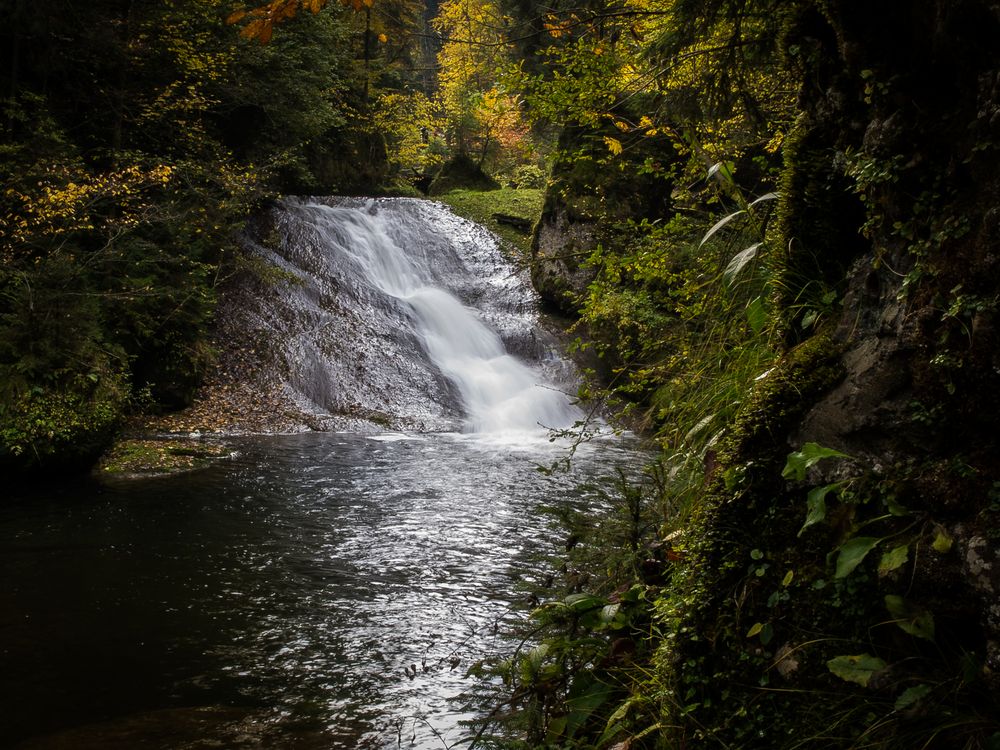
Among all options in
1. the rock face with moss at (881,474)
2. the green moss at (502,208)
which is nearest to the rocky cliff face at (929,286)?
the rock face with moss at (881,474)

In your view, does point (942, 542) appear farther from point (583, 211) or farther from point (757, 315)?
point (583, 211)

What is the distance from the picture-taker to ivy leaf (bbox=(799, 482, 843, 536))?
214cm

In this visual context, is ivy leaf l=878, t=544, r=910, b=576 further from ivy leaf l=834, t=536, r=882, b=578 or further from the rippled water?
the rippled water

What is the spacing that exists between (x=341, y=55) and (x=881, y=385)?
2331 cm

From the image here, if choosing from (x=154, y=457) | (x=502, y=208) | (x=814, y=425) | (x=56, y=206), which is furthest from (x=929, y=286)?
(x=502, y=208)

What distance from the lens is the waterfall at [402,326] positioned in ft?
46.8

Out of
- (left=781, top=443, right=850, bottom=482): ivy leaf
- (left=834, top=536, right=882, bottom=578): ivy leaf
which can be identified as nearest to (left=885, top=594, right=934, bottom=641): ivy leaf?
(left=834, top=536, right=882, bottom=578): ivy leaf

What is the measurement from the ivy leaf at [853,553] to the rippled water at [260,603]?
188 centimetres

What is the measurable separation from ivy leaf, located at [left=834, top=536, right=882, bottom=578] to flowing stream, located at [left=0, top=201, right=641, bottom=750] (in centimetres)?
188

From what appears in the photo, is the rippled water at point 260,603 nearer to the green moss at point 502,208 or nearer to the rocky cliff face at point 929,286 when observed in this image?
the rocky cliff face at point 929,286

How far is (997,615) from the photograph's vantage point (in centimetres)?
178

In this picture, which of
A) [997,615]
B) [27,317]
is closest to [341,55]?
[27,317]

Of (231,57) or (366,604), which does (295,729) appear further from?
(231,57)

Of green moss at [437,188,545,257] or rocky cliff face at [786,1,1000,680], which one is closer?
rocky cliff face at [786,1,1000,680]
